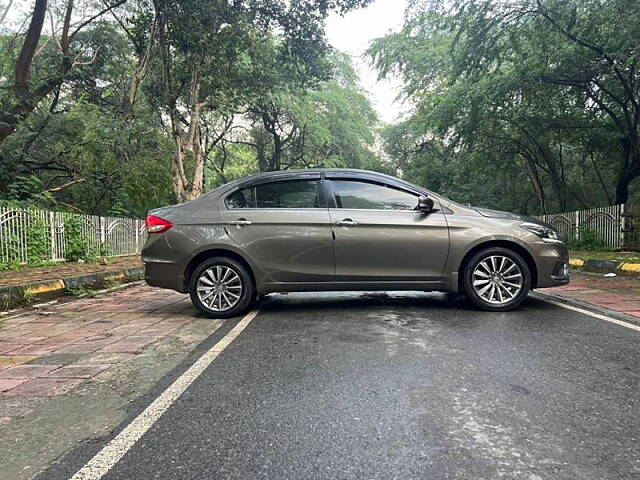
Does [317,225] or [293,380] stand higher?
[317,225]

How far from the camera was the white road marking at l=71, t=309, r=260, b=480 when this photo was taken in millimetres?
2169

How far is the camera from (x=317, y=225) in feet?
18.3

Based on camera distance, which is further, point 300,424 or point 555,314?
point 555,314

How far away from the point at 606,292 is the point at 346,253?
4.18 metres

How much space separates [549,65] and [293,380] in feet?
44.5

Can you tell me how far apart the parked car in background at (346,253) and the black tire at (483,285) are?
0.04 ft

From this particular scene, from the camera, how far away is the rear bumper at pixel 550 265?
18.2 ft

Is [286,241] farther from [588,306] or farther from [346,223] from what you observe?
[588,306]

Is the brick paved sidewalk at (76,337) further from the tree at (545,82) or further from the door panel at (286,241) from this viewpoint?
the tree at (545,82)

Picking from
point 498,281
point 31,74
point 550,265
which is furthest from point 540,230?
point 31,74

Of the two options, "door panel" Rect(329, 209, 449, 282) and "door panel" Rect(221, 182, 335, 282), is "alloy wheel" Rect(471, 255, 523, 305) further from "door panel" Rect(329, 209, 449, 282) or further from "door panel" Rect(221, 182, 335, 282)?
"door panel" Rect(221, 182, 335, 282)

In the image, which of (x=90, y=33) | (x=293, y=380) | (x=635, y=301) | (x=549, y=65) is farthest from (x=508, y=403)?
(x=90, y=33)

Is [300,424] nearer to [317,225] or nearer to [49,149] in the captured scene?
[317,225]

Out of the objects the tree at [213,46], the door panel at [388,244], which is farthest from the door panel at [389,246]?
the tree at [213,46]
